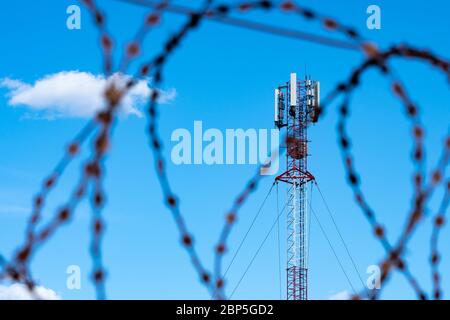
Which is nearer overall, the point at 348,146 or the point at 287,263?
the point at 348,146

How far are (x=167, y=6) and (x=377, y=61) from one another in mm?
882

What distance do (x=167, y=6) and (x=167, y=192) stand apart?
2.46 ft

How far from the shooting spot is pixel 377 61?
2742 millimetres
